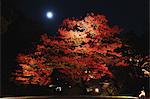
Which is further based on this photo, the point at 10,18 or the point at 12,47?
the point at 12,47

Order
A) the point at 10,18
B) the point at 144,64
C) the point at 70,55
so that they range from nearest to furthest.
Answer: the point at 70,55
the point at 10,18
the point at 144,64

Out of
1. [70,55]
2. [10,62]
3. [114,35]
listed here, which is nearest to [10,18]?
[10,62]

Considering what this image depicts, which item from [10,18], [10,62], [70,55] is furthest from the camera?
[10,62]

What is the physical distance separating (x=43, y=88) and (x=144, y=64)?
5.59m

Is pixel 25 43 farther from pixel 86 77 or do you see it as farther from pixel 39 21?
pixel 86 77

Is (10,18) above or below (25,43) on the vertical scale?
above

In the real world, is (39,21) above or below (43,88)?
above

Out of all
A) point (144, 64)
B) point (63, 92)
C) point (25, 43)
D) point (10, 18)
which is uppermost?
point (10, 18)

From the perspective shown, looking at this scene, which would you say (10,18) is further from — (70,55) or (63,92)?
(63,92)

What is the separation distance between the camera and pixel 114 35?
1507 centimetres

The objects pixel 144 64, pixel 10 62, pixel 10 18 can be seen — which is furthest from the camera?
pixel 144 64

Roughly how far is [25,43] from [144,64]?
252 inches

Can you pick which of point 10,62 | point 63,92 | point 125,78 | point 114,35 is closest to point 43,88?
point 63,92

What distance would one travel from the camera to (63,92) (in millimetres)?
19703
